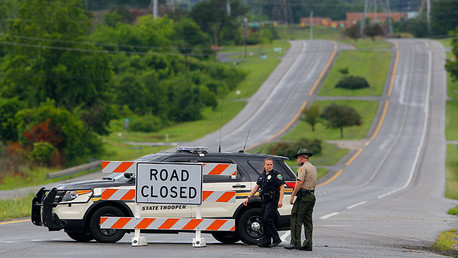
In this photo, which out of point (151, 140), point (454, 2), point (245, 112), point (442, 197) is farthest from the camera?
point (454, 2)

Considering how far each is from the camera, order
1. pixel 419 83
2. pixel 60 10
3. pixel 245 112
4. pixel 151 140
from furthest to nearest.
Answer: pixel 419 83, pixel 245 112, pixel 151 140, pixel 60 10

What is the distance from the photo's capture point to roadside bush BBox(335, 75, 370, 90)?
9812 centimetres

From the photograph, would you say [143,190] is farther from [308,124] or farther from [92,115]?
[308,124]

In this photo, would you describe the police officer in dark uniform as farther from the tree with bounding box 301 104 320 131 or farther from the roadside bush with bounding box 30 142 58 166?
the tree with bounding box 301 104 320 131

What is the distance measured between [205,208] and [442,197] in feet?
98.1

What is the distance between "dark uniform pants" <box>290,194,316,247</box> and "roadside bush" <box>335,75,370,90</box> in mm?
85034

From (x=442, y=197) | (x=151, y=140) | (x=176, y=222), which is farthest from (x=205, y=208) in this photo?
(x=151, y=140)

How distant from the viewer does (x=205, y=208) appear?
15.1 m

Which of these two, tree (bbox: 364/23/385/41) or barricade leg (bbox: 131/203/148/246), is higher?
barricade leg (bbox: 131/203/148/246)

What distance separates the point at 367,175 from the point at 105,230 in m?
43.3

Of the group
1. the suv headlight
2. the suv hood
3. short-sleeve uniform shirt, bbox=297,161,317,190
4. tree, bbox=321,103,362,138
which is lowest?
tree, bbox=321,103,362,138

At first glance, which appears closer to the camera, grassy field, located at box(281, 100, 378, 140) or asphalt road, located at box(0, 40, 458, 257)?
asphalt road, located at box(0, 40, 458, 257)

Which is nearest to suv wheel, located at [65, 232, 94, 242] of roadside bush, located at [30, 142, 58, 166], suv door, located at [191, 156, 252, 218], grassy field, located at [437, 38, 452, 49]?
suv door, located at [191, 156, 252, 218]

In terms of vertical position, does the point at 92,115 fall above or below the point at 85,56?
below
